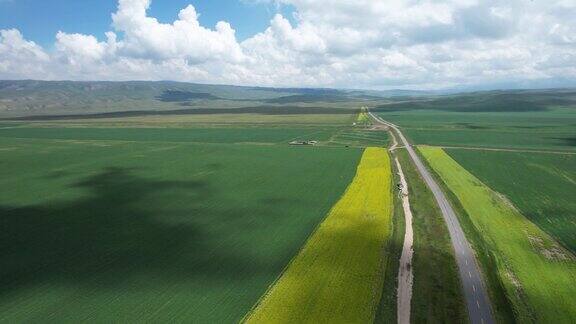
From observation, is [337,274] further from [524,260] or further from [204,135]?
[204,135]

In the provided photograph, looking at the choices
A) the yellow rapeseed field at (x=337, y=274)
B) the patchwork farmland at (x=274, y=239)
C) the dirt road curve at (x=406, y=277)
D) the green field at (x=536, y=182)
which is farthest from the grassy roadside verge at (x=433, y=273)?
the green field at (x=536, y=182)

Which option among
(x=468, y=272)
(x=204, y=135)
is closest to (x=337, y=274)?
(x=468, y=272)

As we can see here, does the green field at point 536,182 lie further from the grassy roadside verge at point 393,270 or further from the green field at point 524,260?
the grassy roadside verge at point 393,270

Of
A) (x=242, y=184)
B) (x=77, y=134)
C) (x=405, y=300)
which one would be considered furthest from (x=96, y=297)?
(x=77, y=134)

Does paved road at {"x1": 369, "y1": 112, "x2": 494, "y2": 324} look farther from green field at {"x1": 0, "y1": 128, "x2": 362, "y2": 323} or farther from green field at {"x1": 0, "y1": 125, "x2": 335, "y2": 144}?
green field at {"x1": 0, "y1": 125, "x2": 335, "y2": 144}

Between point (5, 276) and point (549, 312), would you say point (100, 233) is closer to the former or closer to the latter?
point (5, 276)
